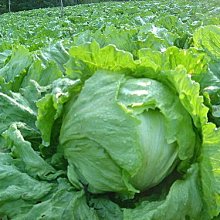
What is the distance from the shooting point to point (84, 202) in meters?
2.19

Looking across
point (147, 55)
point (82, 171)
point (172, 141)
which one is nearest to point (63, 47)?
point (147, 55)

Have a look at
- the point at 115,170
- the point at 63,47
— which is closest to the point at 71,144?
the point at 115,170

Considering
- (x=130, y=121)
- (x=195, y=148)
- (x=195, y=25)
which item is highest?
(x=130, y=121)

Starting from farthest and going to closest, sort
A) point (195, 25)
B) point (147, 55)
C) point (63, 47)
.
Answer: point (195, 25) → point (63, 47) → point (147, 55)

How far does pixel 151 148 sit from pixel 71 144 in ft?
1.30

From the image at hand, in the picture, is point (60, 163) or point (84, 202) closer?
point (84, 202)

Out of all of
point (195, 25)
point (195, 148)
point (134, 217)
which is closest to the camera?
point (134, 217)

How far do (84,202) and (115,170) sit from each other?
24 centimetres

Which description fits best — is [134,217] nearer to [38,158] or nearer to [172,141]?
[172,141]

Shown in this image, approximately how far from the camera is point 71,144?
2.23 metres

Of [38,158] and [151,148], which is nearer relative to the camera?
[151,148]

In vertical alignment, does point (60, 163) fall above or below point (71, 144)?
below

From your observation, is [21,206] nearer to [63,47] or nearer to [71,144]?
[71,144]

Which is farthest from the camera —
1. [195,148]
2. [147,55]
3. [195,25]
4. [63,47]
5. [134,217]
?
[195,25]
